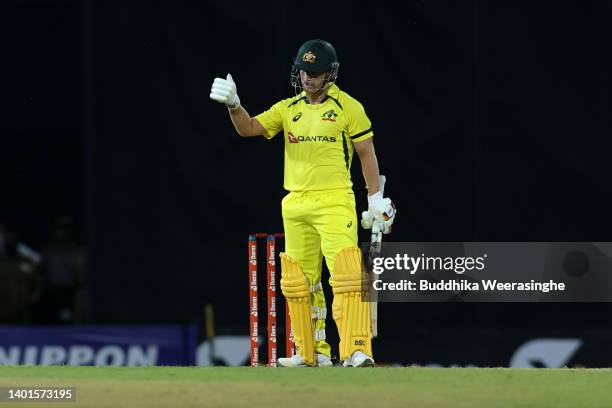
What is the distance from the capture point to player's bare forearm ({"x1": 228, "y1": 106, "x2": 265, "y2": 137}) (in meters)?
6.64

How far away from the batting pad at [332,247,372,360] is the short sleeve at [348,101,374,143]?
0.48 metres

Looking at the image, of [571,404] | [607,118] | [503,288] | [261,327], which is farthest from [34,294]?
[571,404]

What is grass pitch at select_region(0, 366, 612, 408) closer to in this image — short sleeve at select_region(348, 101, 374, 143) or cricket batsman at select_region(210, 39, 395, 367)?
cricket batsman at select_region(210, 39, 395, 367)

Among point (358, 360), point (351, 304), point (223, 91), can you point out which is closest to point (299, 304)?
point (351, 304)

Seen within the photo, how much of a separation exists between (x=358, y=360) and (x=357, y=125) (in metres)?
0.98

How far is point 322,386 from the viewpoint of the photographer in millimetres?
5758

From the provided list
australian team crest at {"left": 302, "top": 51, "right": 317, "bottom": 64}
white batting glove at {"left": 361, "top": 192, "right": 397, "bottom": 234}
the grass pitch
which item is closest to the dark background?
white batting glove at {"left": 361, "top": 192, "right": 397, "bottom": 234}

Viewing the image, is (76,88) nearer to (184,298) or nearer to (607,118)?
(184,298)

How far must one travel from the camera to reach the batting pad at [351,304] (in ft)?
21.1

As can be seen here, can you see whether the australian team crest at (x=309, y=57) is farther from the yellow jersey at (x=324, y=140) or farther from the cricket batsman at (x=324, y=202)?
the yellow jersey at (x=324, y=140)

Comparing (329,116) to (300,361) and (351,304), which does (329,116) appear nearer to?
(351,304)

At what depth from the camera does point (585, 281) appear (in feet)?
28.6

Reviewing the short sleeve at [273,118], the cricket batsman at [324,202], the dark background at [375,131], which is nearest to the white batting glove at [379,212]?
the cricket batsman at [324,202]

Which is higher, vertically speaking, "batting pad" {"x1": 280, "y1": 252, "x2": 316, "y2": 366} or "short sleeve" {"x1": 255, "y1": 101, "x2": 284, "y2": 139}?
"short sleeve" {"x1": 255, "y1": 101, "x2": 284, "y2": 139}
